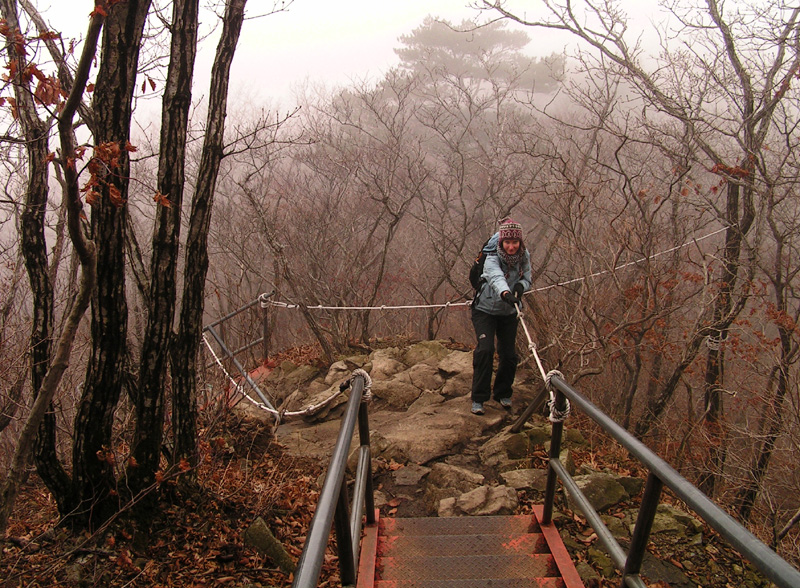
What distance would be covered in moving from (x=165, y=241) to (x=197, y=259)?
0.29 meters

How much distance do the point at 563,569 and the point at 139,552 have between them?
8.04ft

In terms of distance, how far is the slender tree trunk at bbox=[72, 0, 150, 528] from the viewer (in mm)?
3139

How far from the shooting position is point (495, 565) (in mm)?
3062

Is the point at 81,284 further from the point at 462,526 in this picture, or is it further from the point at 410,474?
the point at 410,474

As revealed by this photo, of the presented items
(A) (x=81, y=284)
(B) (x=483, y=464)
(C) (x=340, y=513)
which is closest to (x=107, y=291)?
(A) (x=81, y=284)

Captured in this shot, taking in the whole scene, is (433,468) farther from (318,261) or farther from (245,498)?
(318,261)

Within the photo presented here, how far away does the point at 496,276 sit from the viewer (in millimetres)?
5387

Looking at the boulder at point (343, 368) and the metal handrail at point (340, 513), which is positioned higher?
the metal handrail at point (340, 513)

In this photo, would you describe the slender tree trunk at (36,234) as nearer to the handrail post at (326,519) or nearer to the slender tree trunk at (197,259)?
the slender tree trunk at (197,259)

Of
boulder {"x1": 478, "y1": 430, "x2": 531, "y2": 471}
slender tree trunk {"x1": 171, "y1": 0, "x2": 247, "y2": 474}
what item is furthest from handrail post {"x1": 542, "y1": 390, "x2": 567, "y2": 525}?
slender tree trunk {"x1": 171, "y1": 0, "x2": 247, "y2": 474}

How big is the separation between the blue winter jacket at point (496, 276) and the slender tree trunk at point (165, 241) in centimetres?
298

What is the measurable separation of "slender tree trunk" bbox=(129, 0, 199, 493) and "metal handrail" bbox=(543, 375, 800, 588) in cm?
246

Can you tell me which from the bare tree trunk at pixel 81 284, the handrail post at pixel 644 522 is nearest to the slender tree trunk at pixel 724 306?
the handrail post at pixel 644 522

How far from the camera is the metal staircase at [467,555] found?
2.86 meters
